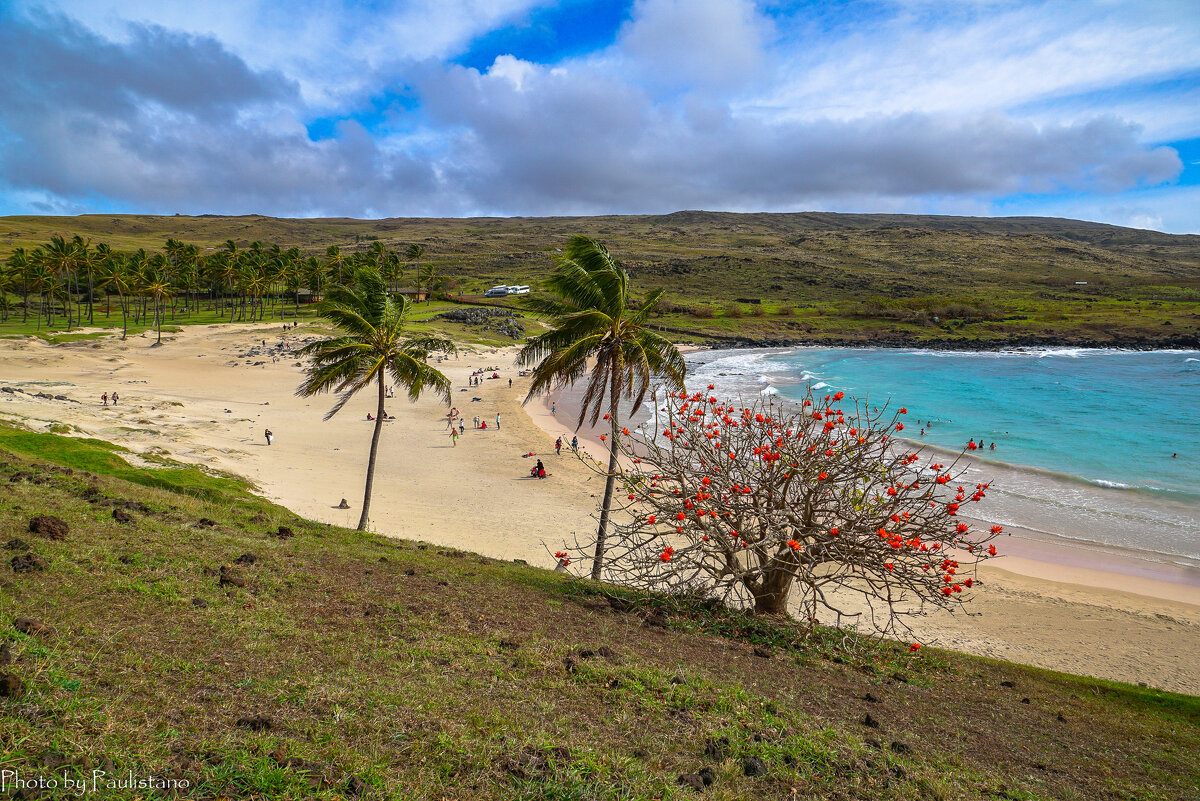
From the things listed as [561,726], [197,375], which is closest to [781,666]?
[561,726]

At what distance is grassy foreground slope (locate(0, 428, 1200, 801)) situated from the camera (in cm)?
462

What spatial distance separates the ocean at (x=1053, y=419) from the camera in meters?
24.7

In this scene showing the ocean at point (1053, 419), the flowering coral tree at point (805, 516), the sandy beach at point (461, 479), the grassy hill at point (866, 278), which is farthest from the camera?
the grassy hill at point (866, 278)

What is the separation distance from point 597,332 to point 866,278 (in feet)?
453

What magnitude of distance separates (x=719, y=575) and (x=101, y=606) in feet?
27.2

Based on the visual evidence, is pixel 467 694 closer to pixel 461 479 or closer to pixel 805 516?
pixel 805 516

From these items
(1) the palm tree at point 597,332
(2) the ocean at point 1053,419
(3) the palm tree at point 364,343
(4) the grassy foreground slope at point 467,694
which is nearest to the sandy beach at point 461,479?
(2) the ocean at point 1053,419

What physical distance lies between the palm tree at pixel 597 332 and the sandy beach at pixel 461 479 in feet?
21.6

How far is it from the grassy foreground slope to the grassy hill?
70.2m

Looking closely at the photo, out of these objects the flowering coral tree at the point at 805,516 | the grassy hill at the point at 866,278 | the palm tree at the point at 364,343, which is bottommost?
the flowering coral tree at the point at 805,516

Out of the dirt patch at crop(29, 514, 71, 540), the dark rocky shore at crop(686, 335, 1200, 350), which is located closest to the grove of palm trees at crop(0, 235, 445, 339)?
the dirt patch at crop(29, 514, 71, 540)

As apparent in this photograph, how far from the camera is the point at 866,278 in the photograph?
135125mm

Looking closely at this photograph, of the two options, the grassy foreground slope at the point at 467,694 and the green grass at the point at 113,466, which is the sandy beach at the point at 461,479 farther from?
the grassy foreground slope at the point at 467,694

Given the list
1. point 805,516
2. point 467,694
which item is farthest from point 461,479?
point 467,694
